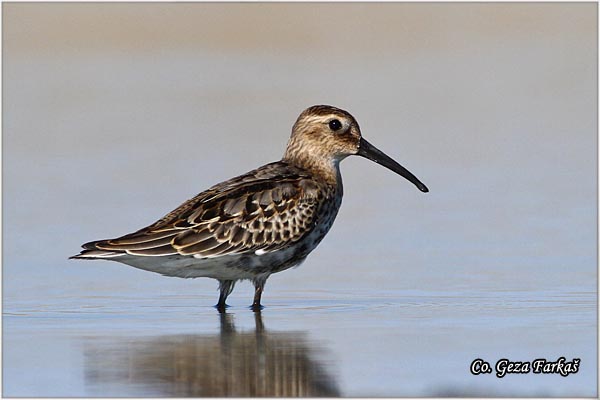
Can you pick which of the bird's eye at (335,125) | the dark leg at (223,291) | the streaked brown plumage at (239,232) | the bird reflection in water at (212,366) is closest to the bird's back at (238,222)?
the streaked brown plumage at (239,232)

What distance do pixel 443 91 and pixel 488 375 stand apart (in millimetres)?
14227

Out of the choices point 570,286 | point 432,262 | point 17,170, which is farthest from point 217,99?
point 570,286

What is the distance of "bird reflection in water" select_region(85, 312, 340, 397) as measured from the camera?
25.6ft

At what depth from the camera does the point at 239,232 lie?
1036 cm

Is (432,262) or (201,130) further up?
(201,130)

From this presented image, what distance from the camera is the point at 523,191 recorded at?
49.2ft

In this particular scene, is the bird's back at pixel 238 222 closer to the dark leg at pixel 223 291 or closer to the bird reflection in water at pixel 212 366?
the dark leg at pixel 223 291

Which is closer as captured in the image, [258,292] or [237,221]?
[237,221]

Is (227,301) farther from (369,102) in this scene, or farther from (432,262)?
(369,102)

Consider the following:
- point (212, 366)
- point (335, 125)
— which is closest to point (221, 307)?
point (335, 125)

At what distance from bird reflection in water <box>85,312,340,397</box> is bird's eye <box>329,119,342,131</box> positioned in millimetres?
2530

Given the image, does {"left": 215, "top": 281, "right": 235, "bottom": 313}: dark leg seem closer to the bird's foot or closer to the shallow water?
the bird's foot

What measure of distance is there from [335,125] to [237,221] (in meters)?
1.56

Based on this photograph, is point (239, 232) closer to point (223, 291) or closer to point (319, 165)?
point (223, 291)
